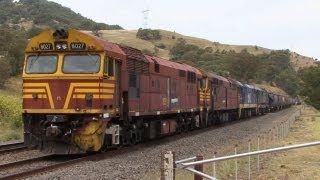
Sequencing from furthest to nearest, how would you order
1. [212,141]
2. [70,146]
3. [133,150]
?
[212,141], [133,150], [70,146]

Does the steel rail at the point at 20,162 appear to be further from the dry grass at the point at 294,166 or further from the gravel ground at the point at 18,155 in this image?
the dry grass at the point at 294,166

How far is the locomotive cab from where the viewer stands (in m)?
17.0

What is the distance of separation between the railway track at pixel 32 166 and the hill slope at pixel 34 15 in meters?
127

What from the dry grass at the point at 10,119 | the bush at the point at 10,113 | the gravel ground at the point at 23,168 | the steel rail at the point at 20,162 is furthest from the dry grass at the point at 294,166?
the bush at the point at 10,113

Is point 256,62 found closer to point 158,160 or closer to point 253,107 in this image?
point 253,107

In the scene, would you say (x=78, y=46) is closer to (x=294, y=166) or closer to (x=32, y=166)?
(x=32, y=166)

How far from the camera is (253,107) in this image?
5878 cm

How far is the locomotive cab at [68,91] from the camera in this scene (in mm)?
17000

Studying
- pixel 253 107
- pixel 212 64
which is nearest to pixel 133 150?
pixel 253 107

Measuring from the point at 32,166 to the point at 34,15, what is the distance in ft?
480

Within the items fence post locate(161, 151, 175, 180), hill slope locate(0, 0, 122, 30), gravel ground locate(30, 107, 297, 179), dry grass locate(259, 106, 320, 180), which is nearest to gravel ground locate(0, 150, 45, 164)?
gravel ground locate(30, 107, 297, 179)

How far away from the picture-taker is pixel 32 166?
15.9 metres

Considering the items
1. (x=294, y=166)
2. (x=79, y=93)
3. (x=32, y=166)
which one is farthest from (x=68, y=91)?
(x=294, y=166)

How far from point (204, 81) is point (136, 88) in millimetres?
15549
